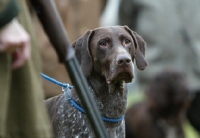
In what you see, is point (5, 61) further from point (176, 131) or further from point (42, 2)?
point (176, 131)

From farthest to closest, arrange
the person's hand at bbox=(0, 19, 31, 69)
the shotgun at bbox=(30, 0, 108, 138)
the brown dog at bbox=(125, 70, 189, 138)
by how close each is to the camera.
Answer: the brown dog at bbox=(125, 70, 189, 138)
the shotgun at bbox=(30, 0, 108, 138)
the person's hand at bbox=(0, 19, 31, 69)

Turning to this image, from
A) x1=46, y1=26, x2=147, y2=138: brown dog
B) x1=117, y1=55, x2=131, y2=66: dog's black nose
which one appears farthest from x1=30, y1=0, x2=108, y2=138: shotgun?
x1=46, y1=26, x2=147, y2=138: brown dog

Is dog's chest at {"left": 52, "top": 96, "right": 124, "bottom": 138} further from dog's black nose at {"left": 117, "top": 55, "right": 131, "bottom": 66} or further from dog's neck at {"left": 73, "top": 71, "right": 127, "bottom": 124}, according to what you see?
dog's black nose at {"left": 117, "top": 55, "right": 131, "bottom": 66}

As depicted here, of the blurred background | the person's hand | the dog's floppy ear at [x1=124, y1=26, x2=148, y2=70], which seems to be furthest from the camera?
the blurred background

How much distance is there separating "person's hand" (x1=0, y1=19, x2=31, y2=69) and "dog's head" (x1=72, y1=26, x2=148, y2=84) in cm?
224

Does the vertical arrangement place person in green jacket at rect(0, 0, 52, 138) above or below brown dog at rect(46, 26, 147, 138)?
above

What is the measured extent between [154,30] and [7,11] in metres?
6.96

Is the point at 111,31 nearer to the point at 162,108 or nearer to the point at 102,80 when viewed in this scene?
the point at 102,80

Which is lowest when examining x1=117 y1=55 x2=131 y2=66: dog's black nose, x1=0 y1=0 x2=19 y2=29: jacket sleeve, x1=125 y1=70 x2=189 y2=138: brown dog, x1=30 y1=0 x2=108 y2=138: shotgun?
x1=125 y1=70 x2=189 y2=138: brown dog

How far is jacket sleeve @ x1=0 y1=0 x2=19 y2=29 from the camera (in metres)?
2.71

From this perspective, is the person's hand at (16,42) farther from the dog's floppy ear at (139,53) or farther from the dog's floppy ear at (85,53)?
the dog's floppy ear at (139,53)

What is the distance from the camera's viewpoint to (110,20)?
11078mm

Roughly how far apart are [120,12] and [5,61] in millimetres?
7157

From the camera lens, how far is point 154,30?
31.4ft
